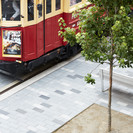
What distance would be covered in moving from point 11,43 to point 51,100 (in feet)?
6.72

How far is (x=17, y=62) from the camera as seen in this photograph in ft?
39.7

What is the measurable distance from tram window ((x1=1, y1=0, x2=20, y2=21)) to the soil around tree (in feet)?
11.0

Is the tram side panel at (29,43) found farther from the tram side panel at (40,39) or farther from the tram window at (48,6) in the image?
the tram window at (48,6)

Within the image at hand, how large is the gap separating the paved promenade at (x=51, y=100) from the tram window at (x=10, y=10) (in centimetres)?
209

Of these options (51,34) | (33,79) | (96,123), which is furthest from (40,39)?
(96,123)

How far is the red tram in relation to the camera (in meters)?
11.6

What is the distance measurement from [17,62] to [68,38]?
325 centimetres

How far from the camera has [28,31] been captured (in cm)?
1180

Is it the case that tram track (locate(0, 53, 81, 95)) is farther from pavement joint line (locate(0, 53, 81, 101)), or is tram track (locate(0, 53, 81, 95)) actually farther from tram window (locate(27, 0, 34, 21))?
tram window (locate(27, 0, 34, 21))

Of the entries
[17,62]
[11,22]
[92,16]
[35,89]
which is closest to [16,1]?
[11,22]

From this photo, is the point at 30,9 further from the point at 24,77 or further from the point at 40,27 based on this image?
the point at 24,77

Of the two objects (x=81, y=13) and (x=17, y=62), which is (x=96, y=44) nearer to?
(x=81, y=13)

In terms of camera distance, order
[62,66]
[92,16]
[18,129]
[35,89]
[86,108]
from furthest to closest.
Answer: [62,66] → [35,89] → [86,108] → [18,129] → [92,16]

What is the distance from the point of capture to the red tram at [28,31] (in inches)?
455
